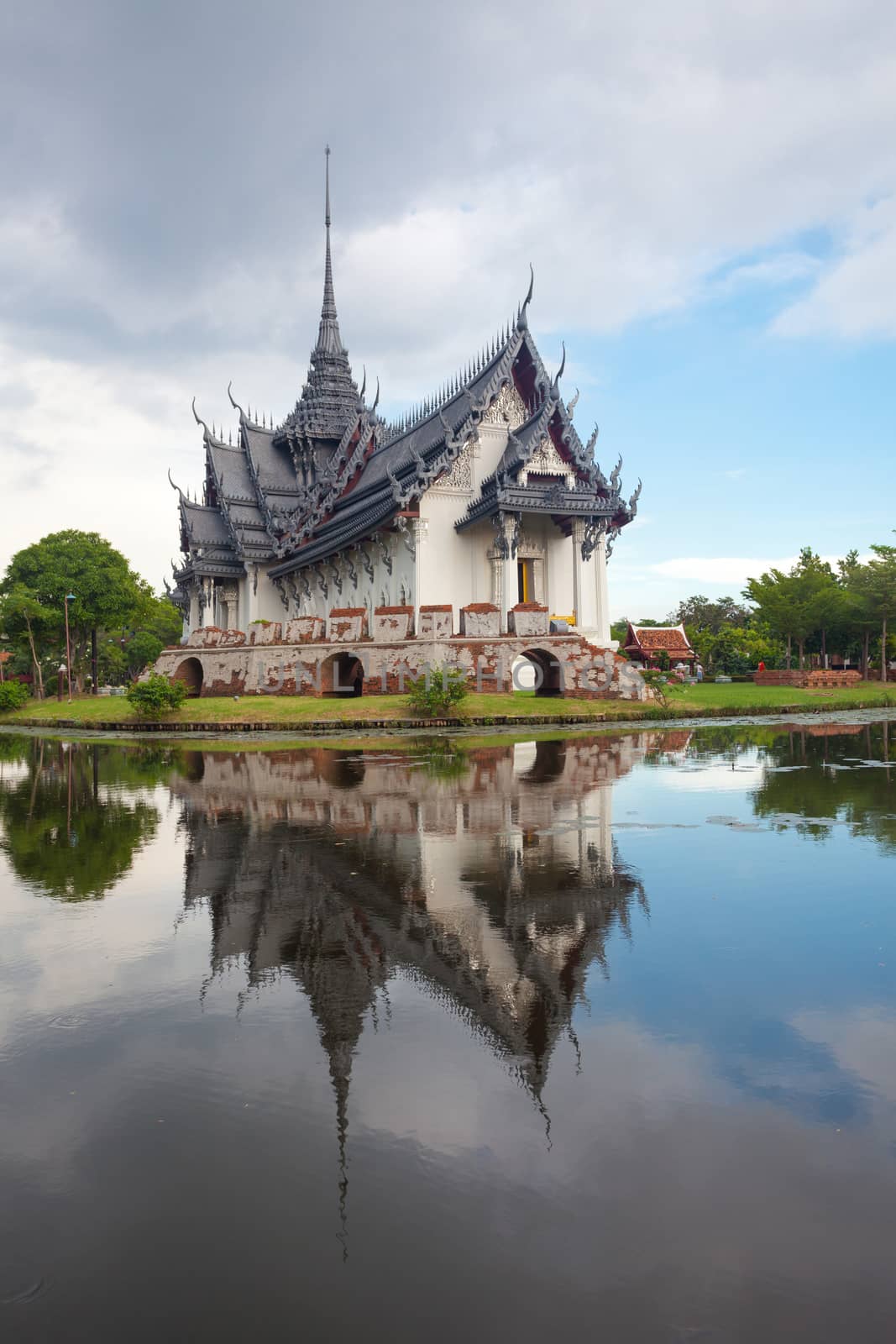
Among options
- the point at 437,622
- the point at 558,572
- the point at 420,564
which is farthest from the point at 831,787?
the point at 558,572

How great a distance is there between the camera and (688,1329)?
7.96 feet

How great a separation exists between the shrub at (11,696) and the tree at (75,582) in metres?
7.99

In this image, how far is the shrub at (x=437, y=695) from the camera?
2620 cm

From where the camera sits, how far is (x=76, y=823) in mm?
11227

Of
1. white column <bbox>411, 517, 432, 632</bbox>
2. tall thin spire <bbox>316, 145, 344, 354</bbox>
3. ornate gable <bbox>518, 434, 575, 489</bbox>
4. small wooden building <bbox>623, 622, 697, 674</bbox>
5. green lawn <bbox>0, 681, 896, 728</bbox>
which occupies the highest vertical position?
tall thin spire <bbox>316, 145, 344, 354</bbox>

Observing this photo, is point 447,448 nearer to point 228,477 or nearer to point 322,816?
point 228,477

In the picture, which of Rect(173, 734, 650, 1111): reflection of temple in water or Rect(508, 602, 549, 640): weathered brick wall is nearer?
Rect(173, 734, 650, 1111): reflection of temple in water

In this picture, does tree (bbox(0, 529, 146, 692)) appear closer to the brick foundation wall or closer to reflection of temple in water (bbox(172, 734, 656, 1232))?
the brick foundation wall

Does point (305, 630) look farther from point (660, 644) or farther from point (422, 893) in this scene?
point (660, 644)

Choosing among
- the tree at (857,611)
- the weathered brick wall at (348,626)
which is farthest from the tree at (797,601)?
the weathered brick wall at (348,626)

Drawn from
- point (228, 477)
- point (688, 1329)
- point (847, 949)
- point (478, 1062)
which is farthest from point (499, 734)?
point (228, 477)

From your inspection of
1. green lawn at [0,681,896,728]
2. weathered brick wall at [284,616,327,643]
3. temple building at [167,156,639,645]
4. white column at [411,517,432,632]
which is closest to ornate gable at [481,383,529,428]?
temple building at [167,156,639,645]

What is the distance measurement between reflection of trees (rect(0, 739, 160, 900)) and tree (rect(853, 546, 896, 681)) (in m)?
44.0

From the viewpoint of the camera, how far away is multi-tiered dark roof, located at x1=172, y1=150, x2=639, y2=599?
3506 cm
